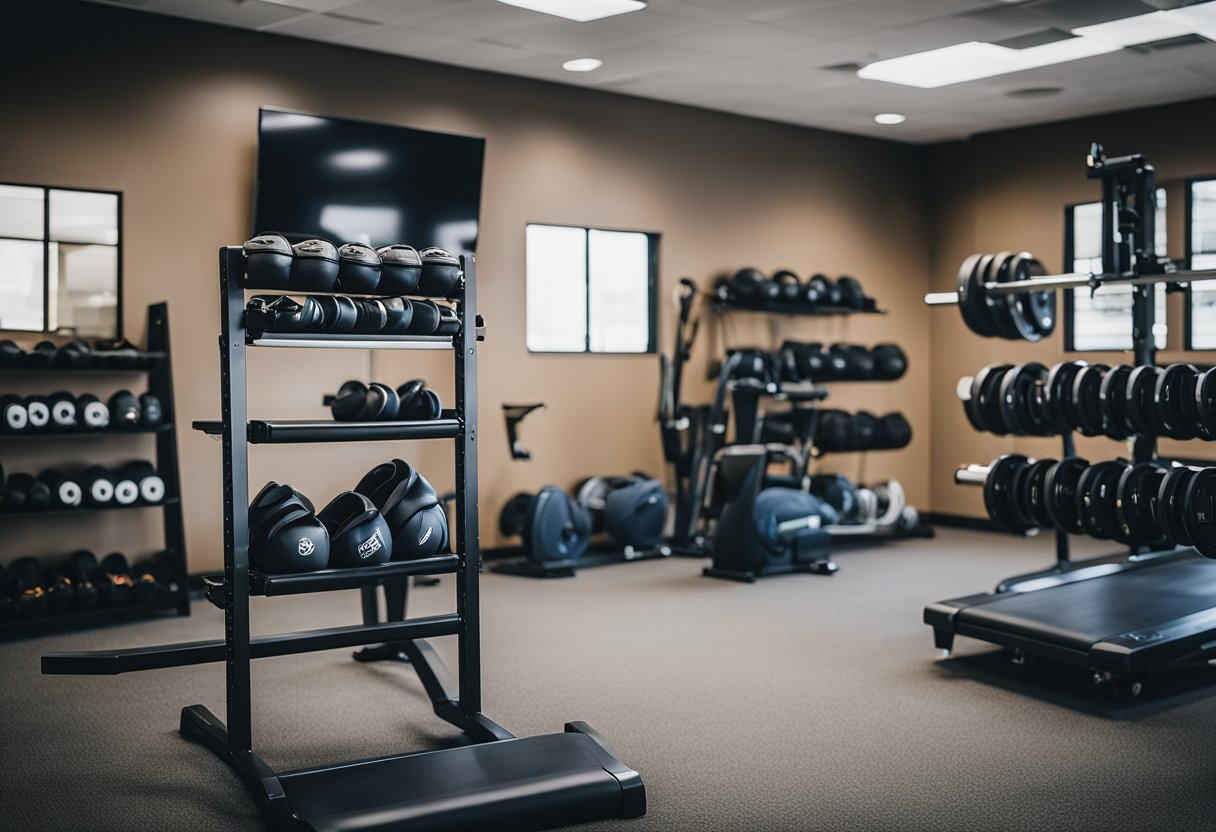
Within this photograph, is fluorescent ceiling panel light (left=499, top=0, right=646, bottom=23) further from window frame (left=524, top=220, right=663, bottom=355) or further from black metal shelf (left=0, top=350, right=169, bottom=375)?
black metal shelf (left=0, top=350, right=169, bottom=375)

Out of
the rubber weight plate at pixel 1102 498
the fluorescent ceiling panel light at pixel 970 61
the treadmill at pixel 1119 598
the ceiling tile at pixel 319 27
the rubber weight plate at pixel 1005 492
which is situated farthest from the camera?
the fluorescent ceiling panel light at pixel 970 61

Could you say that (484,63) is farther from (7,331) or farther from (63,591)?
(63,591)

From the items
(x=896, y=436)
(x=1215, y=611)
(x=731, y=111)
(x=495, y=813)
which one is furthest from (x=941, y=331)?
(x=495, y=813)

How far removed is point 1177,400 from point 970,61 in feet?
9.36

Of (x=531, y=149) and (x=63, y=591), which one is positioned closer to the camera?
(x=63, y=591)

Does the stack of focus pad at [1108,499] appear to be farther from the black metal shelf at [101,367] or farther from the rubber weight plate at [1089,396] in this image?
the black metal shelf at [101,367]

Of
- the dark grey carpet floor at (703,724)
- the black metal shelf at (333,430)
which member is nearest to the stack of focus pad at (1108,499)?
the dark grey carpet floor at (703,724)

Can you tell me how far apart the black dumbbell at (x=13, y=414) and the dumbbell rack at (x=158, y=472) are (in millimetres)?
99

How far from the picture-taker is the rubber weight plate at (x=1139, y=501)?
4332mm

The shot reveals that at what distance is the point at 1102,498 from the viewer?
14.6 feet

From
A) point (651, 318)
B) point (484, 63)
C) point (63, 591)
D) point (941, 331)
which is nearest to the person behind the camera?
point (63, 591)

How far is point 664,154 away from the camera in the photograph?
7.59 metres

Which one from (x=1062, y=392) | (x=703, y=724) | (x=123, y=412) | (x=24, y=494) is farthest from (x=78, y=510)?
(x=1062, y=392)

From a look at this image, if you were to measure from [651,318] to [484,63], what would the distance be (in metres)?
2.00
